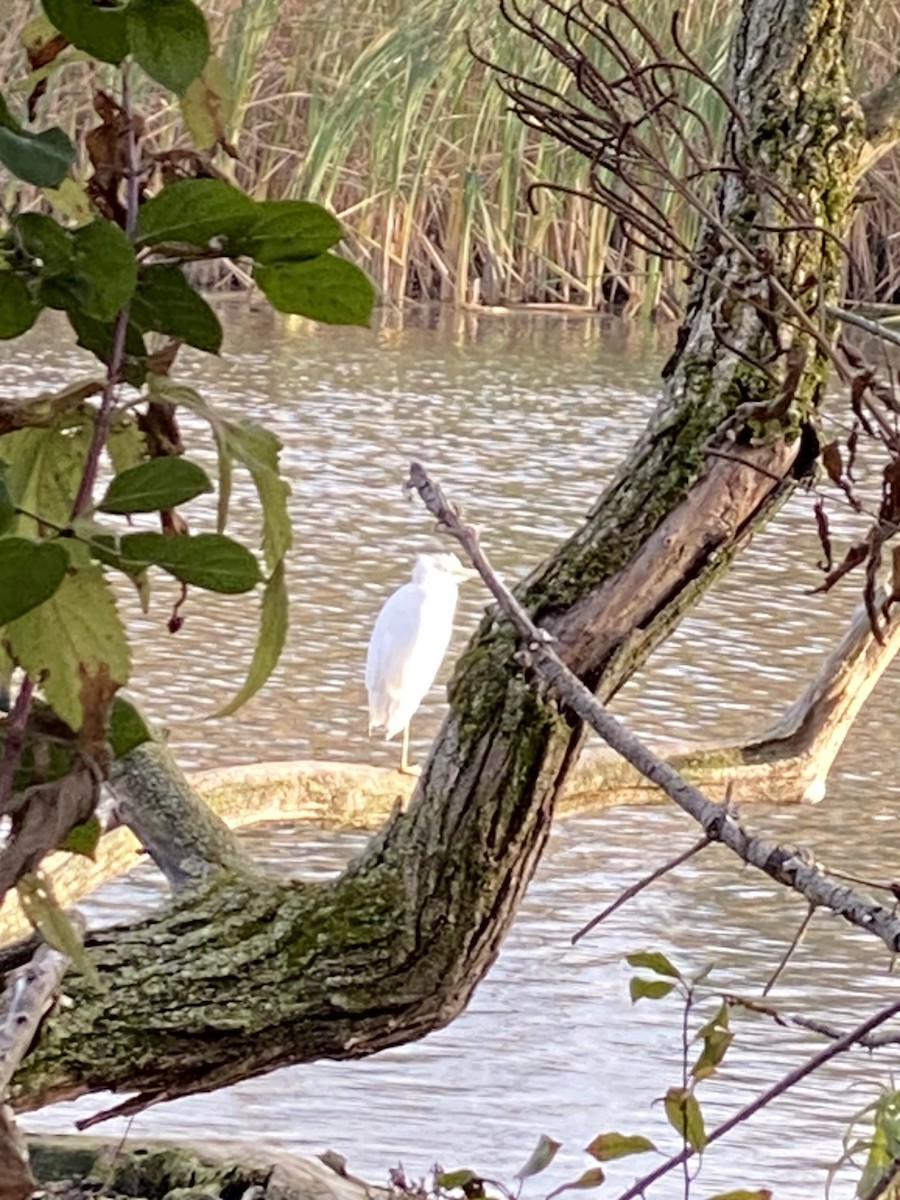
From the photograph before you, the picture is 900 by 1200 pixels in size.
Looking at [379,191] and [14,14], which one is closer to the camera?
[14,14]

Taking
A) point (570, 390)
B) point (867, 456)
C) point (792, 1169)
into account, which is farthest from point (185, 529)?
point (570, 390)

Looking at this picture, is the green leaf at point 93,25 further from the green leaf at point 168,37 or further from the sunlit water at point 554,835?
the sunlit water at point 554,835

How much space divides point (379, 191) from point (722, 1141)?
706cm

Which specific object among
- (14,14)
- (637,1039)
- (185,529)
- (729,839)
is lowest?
(637,1039)

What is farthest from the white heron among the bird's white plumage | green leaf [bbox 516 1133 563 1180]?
green leaf [bbox 516 1133 563 1180]

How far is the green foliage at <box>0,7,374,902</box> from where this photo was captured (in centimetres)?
33

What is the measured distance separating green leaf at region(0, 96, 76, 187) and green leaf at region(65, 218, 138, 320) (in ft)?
0.04

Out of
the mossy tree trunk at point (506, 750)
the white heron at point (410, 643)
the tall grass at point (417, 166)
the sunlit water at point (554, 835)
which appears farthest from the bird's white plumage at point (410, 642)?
the tall grass at point (417, 166)

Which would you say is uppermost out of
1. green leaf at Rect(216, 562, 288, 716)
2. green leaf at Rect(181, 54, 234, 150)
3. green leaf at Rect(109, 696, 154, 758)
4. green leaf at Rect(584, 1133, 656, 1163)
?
green leaf at Rect(181, 54, 234, 150)

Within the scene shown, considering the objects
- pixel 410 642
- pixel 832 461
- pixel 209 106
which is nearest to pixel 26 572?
pixel 209 106

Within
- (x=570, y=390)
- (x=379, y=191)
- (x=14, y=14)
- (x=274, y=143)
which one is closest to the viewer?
(x=570, y=390)

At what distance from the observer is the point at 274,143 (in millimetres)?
→ 9539

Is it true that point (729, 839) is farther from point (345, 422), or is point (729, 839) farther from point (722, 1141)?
point (345, 422)

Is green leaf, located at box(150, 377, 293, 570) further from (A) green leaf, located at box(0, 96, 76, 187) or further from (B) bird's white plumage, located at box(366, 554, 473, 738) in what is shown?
(B) bird's white plumage, located at box(366, 554, 473, 738)
